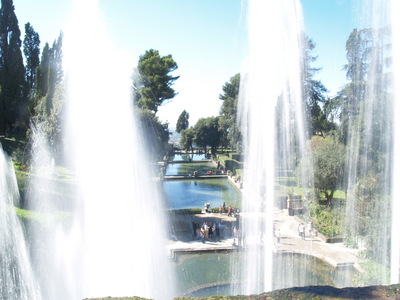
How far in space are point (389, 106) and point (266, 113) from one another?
11.0 meters

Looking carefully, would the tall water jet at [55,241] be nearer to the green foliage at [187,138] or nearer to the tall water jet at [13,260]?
the tall water jet at [13,260]

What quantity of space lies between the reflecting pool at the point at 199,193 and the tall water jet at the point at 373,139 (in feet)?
26.6

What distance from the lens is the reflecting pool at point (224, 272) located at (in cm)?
1056

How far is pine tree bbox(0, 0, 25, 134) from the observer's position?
28781 millimetres

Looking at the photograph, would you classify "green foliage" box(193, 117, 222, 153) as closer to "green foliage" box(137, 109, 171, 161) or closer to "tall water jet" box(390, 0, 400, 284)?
"green foliage" box(137, 109, 171, 161)

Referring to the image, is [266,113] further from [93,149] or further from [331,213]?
[331,213]

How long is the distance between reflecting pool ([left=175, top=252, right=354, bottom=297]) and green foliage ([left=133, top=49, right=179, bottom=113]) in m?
29.9

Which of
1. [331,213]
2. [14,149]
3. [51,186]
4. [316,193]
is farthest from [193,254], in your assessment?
[14,149]

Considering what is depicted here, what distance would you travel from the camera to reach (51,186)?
12812 mm

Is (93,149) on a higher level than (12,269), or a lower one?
higher

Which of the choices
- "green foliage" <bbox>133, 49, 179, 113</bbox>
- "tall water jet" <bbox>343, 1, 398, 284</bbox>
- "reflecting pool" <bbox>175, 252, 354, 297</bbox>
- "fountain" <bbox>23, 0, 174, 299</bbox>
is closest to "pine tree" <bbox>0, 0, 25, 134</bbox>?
"green foliage" <bbox>133, 49, 179, 113</bbox>

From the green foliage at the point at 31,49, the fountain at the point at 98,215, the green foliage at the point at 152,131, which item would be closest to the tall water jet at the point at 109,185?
the fountain at the point at 98,215

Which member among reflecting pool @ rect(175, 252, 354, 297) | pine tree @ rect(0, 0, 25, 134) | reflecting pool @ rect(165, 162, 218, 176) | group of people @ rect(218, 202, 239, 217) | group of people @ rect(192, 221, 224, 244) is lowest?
reflecting pool @ rect(175, 252, 354, 297)

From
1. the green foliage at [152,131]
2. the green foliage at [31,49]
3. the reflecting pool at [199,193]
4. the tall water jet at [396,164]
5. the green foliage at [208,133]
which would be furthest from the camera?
the green foliage at [208,133]
